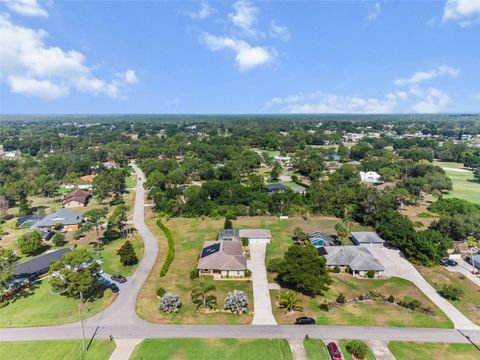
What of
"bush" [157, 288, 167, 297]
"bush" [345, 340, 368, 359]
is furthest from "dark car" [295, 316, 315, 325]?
"bush" [157, 288, 167, 297]

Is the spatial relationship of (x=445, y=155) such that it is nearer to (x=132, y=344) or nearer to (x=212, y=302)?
(x=212, y=302)

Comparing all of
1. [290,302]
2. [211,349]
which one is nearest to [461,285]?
[290,302]

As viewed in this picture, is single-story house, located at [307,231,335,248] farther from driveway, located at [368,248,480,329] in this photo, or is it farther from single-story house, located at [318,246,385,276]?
driveway, located at [368,248,480,329]

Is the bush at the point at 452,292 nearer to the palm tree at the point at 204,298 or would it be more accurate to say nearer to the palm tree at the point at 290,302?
the palm tree at the point at 290,302

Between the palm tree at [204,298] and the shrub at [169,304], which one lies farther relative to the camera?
the palm tree at [204,298]

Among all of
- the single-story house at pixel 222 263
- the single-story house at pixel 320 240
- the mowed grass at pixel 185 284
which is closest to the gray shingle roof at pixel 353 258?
the single-story house at pixel 320 240

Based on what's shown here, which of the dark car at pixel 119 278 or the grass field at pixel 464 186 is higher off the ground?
the dark car at pixel 119 278
